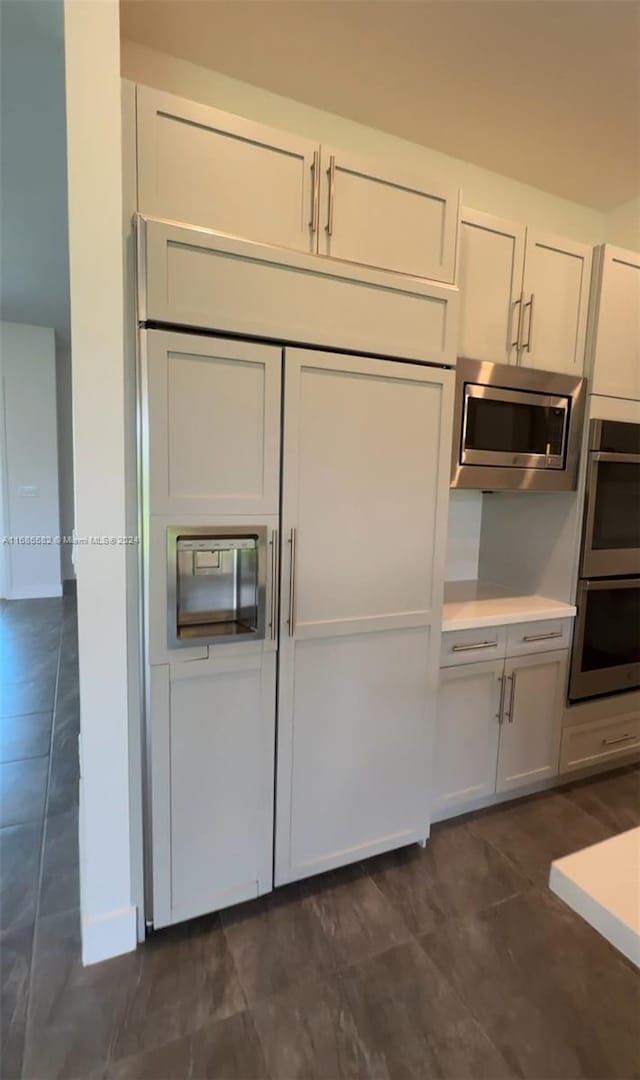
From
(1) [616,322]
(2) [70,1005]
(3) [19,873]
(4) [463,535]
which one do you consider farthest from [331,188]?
(3) [19,873]

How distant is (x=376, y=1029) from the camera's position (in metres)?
1.37

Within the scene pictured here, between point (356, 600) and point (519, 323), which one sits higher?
point (519, 323)

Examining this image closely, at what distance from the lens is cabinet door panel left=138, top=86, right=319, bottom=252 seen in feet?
4.55

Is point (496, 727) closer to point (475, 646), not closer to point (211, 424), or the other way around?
point (475, 646)

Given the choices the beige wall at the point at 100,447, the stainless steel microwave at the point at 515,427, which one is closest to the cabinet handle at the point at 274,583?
the beige wall at the point at 100,447

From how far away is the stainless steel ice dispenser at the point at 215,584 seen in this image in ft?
4.85

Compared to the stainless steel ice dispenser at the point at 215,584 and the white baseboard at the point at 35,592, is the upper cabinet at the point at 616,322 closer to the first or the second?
the stainless steel ice dispenser at the point at 215,584

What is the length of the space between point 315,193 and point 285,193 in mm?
98

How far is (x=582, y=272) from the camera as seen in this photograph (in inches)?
88.6

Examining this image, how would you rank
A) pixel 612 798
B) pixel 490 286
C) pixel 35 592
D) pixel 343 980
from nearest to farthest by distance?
pixel 343 980, pixel 490 286, pixel 612 798, pixel 35 592

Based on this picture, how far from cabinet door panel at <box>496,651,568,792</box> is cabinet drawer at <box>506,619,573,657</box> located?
→ 0.04 metres

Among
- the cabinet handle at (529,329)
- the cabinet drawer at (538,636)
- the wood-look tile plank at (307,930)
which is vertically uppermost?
the cabinet handle at (529,329)

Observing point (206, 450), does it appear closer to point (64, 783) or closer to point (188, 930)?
point (188, 930)

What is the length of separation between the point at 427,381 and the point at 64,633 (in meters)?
3.94
